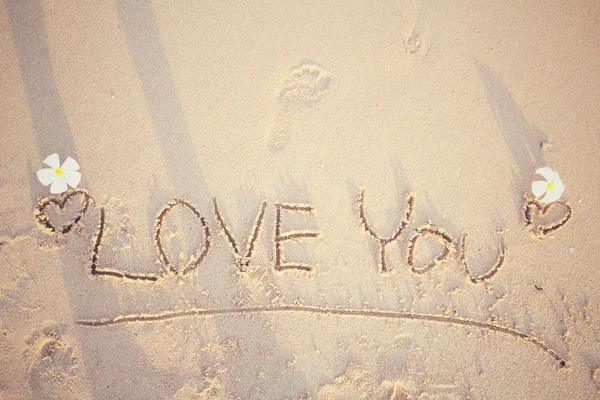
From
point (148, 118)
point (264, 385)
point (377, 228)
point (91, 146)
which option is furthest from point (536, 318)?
point (91, 146)

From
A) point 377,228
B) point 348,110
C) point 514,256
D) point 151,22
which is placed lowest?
point 514,256

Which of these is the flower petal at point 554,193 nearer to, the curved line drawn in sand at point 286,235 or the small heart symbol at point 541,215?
the small heart symbol at point 541,215

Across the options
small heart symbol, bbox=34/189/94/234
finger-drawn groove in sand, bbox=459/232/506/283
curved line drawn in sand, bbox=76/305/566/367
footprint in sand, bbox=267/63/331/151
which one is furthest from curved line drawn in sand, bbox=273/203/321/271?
small heart symbol, bbox=34/189/94/234

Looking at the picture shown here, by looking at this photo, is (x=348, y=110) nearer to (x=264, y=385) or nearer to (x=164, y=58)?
(x=164, y=58)

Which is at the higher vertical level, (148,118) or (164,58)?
(164,58)

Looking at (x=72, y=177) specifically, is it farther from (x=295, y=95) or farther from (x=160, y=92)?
(x=295, y=95)

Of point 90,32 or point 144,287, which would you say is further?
point 90,32
